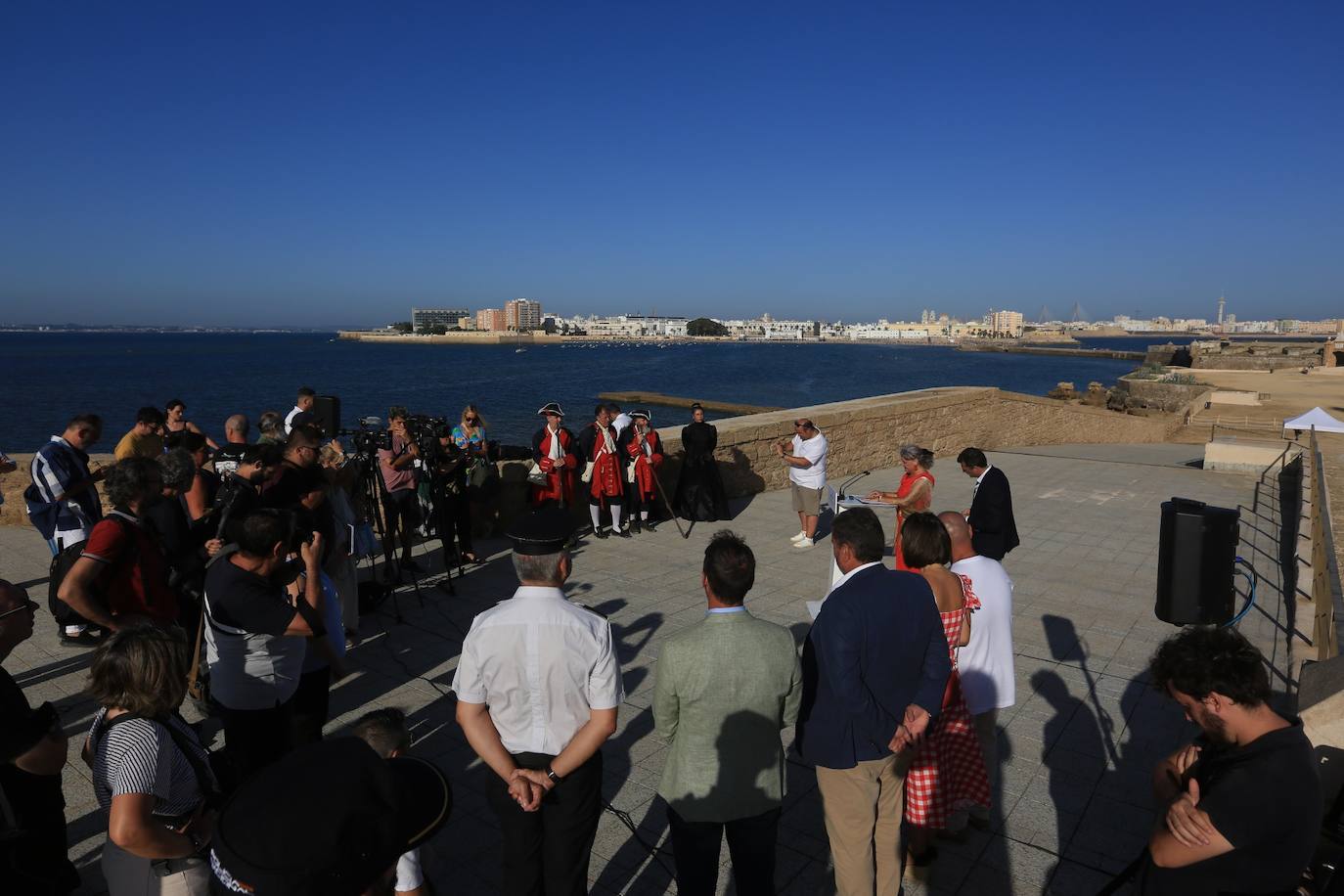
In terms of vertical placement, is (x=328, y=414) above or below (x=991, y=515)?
above

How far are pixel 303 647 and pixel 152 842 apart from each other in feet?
4.17

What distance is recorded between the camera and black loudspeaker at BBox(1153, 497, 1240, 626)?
3803 mm

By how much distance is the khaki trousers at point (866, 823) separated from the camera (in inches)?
105

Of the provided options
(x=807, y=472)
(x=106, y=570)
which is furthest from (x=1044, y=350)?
(x=106, y=570)

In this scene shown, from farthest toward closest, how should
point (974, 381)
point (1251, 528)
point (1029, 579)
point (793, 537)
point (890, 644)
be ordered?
point (974, 381)
point (1251, 528)
point (793, 537)
point (1029, 579)
point (890, 644)

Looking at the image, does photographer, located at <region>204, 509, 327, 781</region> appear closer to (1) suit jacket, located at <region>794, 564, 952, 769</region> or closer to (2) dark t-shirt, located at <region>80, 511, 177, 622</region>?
(2) dark t-shirt, located at <region>80, 511, 177, 622</region>

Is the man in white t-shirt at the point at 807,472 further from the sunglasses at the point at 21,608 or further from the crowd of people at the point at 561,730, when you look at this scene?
the sunglasses at the point at 21,608

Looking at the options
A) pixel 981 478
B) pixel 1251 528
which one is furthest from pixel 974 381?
pixel 981 478

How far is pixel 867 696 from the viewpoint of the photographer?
102 inches

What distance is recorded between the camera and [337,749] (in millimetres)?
1378

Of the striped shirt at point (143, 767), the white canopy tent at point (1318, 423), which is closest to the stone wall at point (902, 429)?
the white canopy tent at point (1318, 423)

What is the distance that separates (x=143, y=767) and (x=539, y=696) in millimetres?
1043

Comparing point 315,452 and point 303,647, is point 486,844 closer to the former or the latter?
point 303,647

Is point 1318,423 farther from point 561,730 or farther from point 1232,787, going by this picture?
point 561,730
